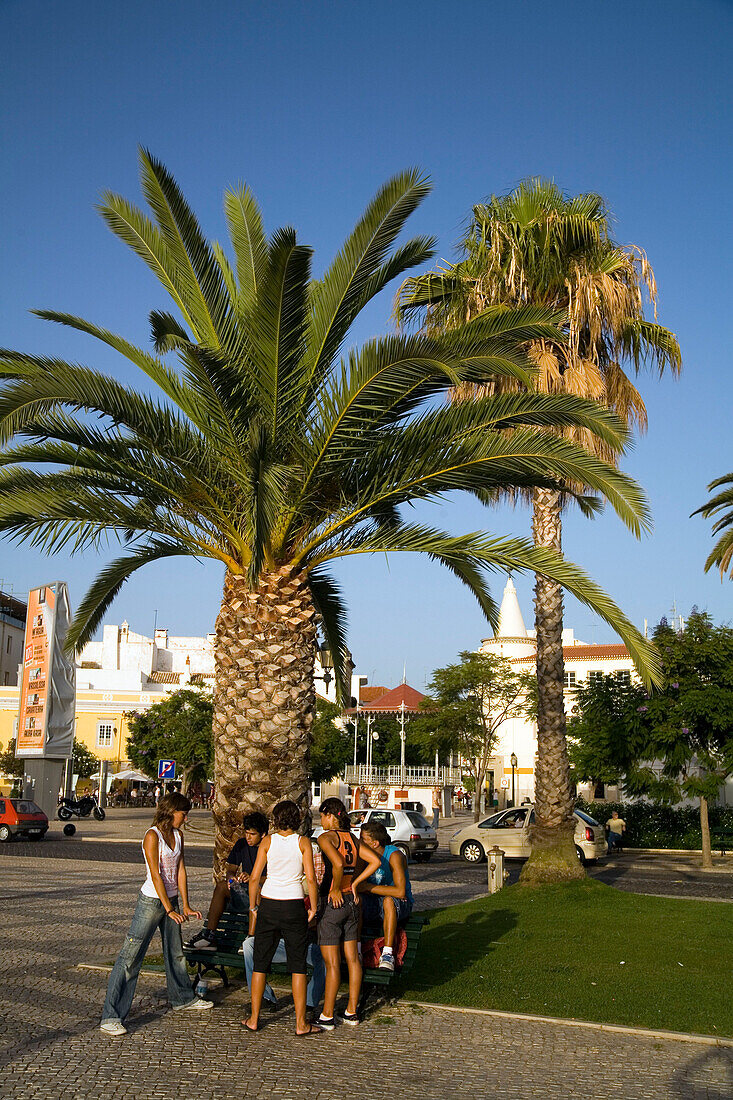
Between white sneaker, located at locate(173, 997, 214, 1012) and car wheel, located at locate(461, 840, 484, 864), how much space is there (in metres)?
19.3

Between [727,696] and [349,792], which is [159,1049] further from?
[349,792]

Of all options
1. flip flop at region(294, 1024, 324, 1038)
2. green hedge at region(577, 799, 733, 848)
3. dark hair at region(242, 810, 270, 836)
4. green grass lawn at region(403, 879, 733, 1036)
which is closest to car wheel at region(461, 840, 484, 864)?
green hedge at region(577, 799, 733, 848)

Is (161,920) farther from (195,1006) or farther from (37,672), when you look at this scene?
(37,672)

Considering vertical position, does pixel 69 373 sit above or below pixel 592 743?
above

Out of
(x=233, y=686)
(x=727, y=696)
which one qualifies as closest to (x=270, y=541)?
(x=233, y=686)

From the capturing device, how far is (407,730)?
8006 cm

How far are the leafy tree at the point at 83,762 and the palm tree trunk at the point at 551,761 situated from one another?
51608 millimetres

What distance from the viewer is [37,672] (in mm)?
36000

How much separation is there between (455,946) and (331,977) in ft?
12.2

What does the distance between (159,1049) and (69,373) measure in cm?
567

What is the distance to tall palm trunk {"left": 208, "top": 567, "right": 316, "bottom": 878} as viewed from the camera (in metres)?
8.92

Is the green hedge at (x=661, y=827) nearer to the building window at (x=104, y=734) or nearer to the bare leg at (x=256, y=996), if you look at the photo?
the bare leg at (x=256, y=996)

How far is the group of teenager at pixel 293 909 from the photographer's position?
7070 millimetres

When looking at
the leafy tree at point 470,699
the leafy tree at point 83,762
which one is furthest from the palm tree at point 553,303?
the leafy tree at point 83,762
